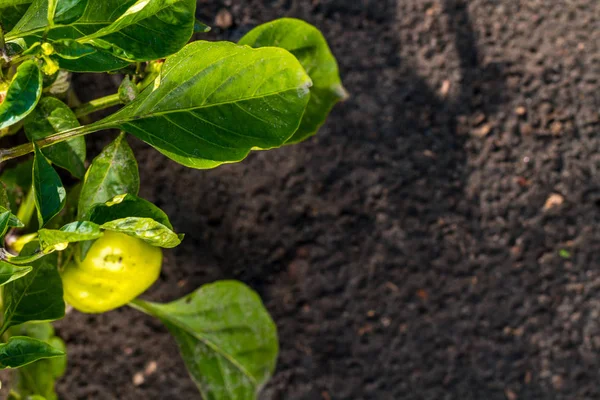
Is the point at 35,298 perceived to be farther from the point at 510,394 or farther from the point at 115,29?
the point at 510,394

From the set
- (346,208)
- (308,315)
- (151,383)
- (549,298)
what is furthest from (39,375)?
(549,298)

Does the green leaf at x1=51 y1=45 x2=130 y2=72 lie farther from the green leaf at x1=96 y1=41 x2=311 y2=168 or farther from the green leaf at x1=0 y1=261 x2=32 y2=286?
the green leaf at x1=0 y1=261 x2=32 y2=286

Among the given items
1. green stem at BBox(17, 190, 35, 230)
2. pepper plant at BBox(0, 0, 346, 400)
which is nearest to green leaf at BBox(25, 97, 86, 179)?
pepper plant at BBox(0, 0, 346, 400)

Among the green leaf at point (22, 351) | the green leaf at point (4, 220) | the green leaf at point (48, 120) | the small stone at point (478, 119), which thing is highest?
the green leaf at point (48, 120)

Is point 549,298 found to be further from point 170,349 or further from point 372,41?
point 170,349

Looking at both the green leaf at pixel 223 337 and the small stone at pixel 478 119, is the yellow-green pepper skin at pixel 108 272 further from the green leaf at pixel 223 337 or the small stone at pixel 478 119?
the small stone at pixel 478 119

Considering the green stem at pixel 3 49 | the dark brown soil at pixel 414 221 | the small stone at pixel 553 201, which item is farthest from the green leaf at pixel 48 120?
the small stone at pixel 553 201
